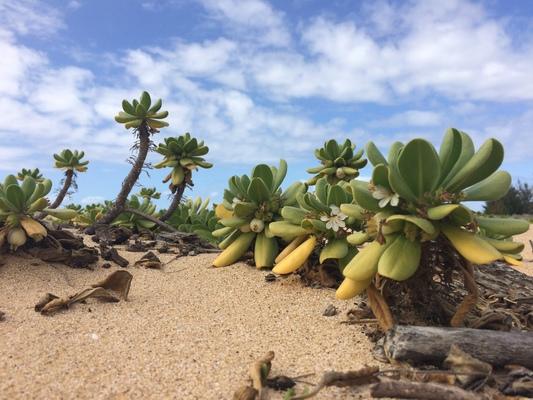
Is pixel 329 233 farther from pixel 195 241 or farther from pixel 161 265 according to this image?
pixel 195 241

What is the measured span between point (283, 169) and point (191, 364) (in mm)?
2188

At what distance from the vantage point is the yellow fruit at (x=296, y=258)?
124 inches

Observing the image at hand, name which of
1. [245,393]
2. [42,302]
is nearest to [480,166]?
[245,393]

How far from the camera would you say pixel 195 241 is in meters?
5.48

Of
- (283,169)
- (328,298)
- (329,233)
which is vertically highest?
(283,169)

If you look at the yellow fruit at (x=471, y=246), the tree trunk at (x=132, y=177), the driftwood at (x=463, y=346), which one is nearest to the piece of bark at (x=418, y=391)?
the driftwood at (x=463, y=346)

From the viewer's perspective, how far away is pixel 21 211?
13.2 feet

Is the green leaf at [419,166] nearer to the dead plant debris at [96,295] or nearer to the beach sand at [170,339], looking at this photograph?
the beach sand at [170,339]

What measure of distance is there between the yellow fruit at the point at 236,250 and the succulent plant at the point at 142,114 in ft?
8.21

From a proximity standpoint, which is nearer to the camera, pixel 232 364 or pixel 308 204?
pixel 232 364

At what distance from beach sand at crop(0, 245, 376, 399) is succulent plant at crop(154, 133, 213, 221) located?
2.70 metres

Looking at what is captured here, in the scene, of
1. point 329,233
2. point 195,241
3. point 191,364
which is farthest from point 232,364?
point 195,241

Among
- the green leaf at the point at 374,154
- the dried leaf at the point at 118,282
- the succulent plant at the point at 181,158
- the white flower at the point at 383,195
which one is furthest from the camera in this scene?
the succulent plant at the point at 181,158

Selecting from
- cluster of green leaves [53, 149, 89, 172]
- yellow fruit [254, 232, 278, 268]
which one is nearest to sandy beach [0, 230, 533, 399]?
yellow fruit [254, 232, 278, 268]
